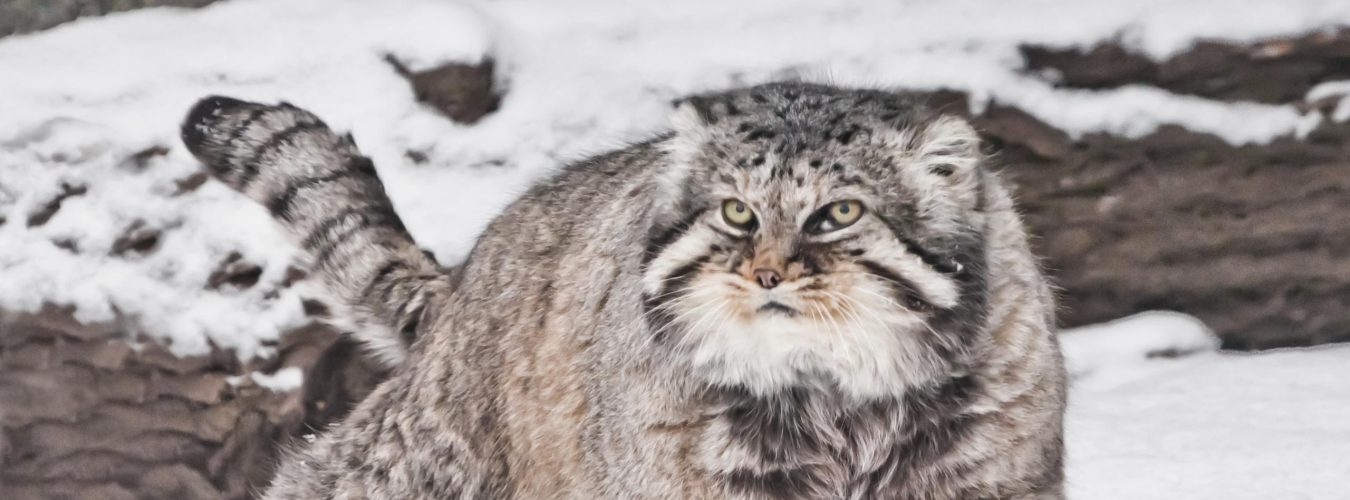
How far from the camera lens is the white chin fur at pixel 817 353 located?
255 centimetres

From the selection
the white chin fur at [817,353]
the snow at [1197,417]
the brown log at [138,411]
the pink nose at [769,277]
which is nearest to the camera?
the pink nose at [769,277]

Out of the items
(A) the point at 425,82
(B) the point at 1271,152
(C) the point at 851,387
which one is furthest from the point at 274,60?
(B) the point at 1271,152

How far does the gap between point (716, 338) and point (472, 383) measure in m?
1.02

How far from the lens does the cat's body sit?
2531 mm

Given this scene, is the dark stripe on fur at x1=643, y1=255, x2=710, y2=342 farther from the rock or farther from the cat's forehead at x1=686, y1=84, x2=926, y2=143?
the rock

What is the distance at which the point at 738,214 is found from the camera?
2570 mm

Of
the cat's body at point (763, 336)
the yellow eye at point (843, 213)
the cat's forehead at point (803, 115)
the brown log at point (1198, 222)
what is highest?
the cat's forehead at point (803, 115)

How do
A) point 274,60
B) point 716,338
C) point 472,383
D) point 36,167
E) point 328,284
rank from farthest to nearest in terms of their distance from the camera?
point 274,60 < point 36,167 < point 328,284 < point 472,383 < point 716,338

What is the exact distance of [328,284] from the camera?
382 centimetres

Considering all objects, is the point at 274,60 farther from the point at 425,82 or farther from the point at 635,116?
the point at 635,116

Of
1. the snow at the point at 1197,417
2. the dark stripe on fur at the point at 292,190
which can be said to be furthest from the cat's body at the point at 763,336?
the snow at the point at 1197,417

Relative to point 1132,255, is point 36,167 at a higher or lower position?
higher

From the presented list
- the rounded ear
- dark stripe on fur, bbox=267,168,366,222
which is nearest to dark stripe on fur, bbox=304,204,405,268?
dark stripe on fur, bbox=267,168,366,222

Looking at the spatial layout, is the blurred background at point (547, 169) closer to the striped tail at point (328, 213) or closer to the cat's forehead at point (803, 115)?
the striped tail at point (328, 213)
